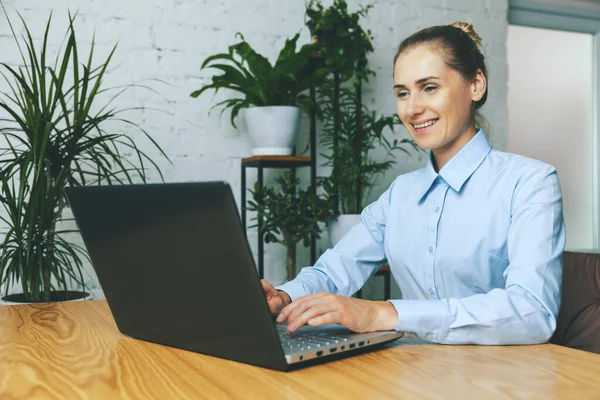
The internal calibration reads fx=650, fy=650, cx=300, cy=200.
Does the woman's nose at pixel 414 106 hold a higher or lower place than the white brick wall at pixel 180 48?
lower

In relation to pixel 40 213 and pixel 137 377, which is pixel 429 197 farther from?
pixel 40 213

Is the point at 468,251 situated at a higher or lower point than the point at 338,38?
lower

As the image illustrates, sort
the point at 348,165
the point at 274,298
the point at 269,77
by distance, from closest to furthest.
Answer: the point at 274,298, the point at 269,77, the point at 348,165

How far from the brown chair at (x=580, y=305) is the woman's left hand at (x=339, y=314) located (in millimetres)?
508

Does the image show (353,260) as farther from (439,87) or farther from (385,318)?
(385,318)

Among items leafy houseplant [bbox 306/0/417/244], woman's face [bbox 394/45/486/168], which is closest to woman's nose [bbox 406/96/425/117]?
woman's face [bbox 394/45/486/168]

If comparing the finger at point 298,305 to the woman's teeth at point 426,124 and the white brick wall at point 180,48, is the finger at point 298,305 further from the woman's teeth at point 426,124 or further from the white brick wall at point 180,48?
the white brick wall at point 180,48

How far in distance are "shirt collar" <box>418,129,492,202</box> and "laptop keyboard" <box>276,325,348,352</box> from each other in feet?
2.00

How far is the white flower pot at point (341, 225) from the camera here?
282cm

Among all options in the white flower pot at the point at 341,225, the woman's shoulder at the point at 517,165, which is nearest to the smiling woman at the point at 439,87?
the woman's shoulder at the point at 517,165

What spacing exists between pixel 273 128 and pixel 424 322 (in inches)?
71.0

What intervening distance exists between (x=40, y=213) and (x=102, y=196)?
136 cm

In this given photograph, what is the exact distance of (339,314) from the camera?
0.96 metres

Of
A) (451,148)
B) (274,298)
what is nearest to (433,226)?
(451,148)
